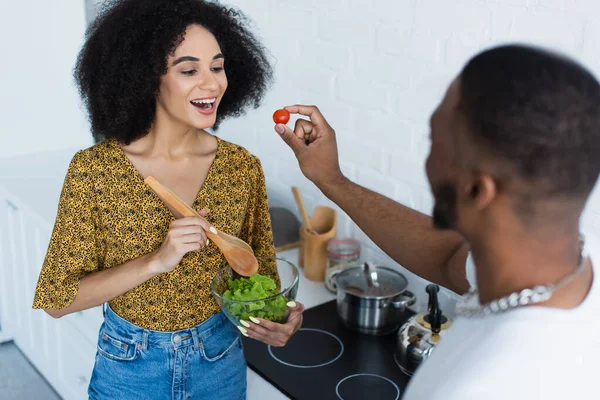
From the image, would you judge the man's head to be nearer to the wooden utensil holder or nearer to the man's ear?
the man's ear

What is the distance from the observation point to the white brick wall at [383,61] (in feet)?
5.27

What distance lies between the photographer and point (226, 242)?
1.41 m

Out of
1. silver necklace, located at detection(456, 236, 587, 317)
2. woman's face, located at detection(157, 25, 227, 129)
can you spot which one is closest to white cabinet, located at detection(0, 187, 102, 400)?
woman's face, located at detection(157, 25, 227, 129)

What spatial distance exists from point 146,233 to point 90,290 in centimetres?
16

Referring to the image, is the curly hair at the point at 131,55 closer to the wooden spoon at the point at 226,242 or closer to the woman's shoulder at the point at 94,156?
the woman's shoulder at the point at 94,156

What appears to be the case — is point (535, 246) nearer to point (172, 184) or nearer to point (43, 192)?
point (172, 184)

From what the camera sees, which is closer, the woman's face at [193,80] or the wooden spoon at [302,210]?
the woman's face at [193,80]

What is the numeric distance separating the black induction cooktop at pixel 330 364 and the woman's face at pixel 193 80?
0.66m

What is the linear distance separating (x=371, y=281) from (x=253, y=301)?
59 centimetres

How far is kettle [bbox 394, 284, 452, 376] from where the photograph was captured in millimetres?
1701

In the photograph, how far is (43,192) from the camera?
8.00 feet

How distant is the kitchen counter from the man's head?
0.92m

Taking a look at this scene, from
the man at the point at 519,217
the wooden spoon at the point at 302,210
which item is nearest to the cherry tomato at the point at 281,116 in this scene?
the man at the point at 519,217

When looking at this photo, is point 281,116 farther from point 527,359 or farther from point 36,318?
point 36,318
